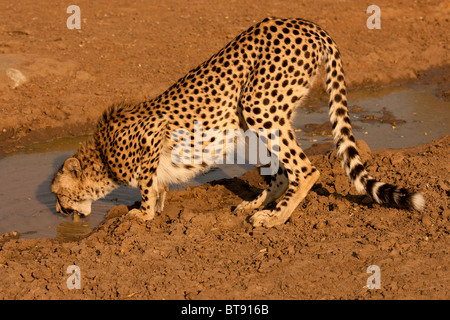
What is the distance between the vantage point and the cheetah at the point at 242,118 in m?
5.89

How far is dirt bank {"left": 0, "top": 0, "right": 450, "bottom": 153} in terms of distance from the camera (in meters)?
9.30

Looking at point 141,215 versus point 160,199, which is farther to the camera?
point 160,199

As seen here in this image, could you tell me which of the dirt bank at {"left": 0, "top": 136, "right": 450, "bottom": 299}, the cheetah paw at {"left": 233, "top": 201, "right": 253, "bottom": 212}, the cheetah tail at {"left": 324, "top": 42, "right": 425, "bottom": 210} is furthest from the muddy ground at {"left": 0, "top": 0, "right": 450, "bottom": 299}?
the cheetah tail at {"left": 324, "top": 42, "right": 425, "bottom": 210}

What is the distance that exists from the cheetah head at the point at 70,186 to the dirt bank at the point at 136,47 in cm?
233

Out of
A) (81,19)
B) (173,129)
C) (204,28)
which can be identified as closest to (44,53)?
(81,19)

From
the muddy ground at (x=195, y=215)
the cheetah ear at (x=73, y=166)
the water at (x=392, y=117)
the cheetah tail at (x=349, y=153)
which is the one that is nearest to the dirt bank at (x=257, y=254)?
the muddy ground at (x=195, y=215)

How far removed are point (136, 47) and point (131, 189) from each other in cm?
432

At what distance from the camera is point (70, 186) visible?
6492 millimetres

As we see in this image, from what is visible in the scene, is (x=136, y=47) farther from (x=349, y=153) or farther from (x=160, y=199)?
(x=349, y=153)

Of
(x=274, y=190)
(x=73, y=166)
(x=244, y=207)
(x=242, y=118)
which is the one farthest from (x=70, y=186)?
(x=274, y=190)

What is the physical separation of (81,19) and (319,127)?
5.32 metres

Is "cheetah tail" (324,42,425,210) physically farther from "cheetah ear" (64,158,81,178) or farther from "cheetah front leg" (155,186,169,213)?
"cheetah ear" (64,158,81,178)

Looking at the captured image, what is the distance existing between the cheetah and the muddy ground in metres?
0.35
